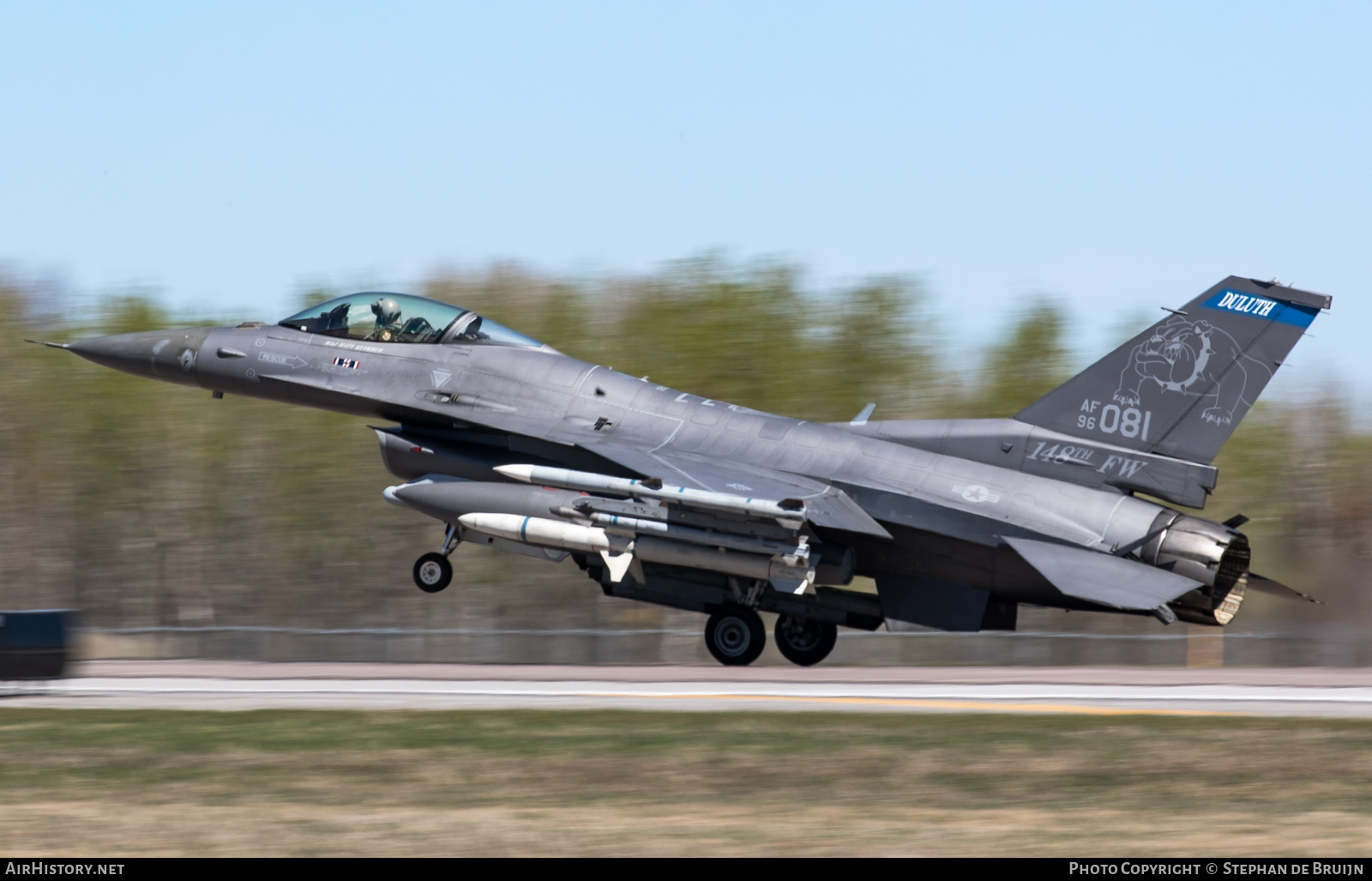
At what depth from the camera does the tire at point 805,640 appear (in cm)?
1991

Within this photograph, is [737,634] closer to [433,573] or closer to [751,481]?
[751,481]

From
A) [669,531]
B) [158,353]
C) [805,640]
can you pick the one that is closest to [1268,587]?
[805,640]

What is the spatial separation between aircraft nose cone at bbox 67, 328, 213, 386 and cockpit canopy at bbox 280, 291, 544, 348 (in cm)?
154

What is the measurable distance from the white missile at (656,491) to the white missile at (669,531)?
413mm

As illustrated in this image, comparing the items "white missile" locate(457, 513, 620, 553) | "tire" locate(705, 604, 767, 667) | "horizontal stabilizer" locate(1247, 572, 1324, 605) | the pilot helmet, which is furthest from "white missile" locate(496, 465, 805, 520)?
"horizontal stabilizer" locate(1247, 572, 1324, 605)

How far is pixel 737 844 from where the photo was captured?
8.88 m

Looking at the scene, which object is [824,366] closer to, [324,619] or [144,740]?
[324,619]

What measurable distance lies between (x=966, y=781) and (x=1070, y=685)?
24.0ft

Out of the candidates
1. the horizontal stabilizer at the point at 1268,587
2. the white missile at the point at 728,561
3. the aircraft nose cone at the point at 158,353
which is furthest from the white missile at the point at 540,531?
the horizontal stabilizer at the point at 1268,587

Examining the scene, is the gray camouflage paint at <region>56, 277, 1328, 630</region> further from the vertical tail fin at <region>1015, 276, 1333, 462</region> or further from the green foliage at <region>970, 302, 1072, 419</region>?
the green foliage at <region>970, 302, 1072, 419</region>

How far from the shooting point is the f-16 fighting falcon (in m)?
17.3

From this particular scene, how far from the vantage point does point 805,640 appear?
1997cm

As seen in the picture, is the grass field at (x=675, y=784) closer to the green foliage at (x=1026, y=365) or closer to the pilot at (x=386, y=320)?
the pilot at (x=386, y=320)

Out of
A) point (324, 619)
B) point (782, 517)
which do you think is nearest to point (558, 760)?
point (782, 517)
